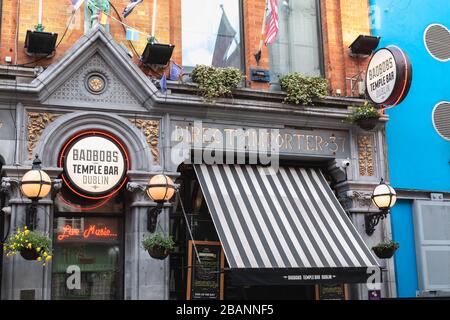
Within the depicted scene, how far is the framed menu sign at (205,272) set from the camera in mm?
12250

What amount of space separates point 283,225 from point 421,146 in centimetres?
390

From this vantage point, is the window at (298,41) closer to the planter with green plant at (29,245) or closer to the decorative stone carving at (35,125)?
the decorative stone carving at (35,125)

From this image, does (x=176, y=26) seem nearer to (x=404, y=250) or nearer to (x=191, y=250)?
(x=191, y=250)

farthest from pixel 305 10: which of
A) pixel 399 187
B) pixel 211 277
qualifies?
pixel 211 277

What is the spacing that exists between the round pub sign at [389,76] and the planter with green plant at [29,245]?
674 cm

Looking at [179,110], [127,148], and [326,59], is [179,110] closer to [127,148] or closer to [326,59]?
[127,148]

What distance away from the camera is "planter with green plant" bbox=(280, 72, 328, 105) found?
13.1 metres

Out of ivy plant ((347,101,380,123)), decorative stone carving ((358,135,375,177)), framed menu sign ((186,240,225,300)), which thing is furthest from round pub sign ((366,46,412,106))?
framed menu sign ((186,240,225,300))

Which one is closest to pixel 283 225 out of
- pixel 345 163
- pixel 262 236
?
pixel 262 236

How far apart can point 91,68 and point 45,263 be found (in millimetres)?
3540

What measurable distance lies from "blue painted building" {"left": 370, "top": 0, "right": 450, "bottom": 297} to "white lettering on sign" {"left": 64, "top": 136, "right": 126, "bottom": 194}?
5.66m

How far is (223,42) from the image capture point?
1364 centimetres

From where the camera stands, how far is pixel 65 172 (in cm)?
1159
